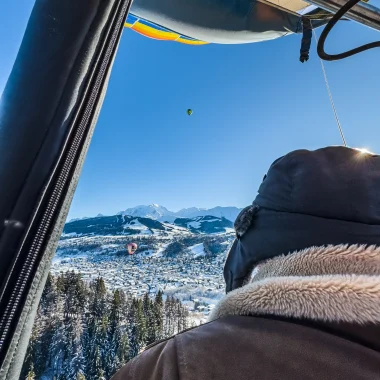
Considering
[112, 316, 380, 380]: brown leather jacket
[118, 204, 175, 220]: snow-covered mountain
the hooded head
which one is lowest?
[118, 204, 175, 220]: snow-covered mountain

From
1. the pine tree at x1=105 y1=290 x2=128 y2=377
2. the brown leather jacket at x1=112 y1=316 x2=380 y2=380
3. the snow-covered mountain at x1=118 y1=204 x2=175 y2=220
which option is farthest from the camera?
the snow-covered mountain at x1=118 y1=204 x2=175 y2=220

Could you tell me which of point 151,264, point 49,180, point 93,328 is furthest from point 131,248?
point 49,180

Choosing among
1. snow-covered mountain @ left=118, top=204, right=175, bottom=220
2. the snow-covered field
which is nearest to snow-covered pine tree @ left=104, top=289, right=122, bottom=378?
the snow-covered field

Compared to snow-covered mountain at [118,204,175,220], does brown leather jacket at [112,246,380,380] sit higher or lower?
higher

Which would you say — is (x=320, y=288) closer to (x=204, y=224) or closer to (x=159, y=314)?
(x=159, y=314)

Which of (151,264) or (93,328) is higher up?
(151,264)

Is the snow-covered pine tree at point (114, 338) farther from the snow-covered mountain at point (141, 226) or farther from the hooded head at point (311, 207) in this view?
the hooded head at point (311, 207)

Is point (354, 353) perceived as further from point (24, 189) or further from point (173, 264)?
point (173, 264)

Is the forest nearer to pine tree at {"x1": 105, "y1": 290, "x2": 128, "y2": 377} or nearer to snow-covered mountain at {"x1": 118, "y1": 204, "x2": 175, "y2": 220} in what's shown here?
pine tree at {"x1": 105, "y1": 290, "x2": 128, "y2": 377}

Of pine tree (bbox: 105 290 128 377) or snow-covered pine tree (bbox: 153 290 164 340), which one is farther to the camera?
snow-covered pine tree (bbox: 153 290 164 340)
